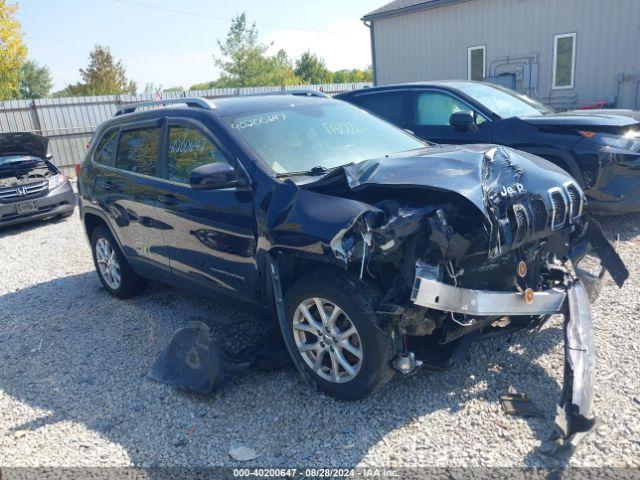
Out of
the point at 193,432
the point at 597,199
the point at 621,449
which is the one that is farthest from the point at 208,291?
the point at 597,199

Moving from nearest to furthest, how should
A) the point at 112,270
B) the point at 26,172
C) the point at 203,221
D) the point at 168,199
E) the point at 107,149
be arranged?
1. the point at 203,221
2. the point at 168,199
3. the point at 107,149
4. the point at 112,270
5. the point at 26,172

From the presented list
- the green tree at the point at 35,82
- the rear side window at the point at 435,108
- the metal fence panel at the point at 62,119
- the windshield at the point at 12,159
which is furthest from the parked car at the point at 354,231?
the green tree at the point at 35,82

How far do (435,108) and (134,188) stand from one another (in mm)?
4103

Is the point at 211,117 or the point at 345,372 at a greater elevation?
the point at 211,117

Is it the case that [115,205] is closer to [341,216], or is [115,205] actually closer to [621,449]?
[341,216]

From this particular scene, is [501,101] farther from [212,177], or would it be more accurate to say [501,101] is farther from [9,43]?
[9,43]

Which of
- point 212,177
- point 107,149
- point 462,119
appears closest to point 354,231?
point 212,177

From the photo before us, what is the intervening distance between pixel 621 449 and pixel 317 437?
1.56 meters

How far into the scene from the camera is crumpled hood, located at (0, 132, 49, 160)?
9.08 metres

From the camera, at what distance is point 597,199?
5.56 metres

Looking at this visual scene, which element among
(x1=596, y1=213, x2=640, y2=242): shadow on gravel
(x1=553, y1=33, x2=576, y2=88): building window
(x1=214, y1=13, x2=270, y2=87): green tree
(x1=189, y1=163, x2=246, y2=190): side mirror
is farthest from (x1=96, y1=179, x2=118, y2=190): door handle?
(x1=214, y1=13, x2=270, y2=87): green tree

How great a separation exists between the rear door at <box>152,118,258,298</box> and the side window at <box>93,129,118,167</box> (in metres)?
1.06

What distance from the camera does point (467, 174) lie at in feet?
9.83

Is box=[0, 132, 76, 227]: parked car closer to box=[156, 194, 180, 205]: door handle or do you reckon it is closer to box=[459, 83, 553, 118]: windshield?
box=[156, 194, 180, 205]: door handle
